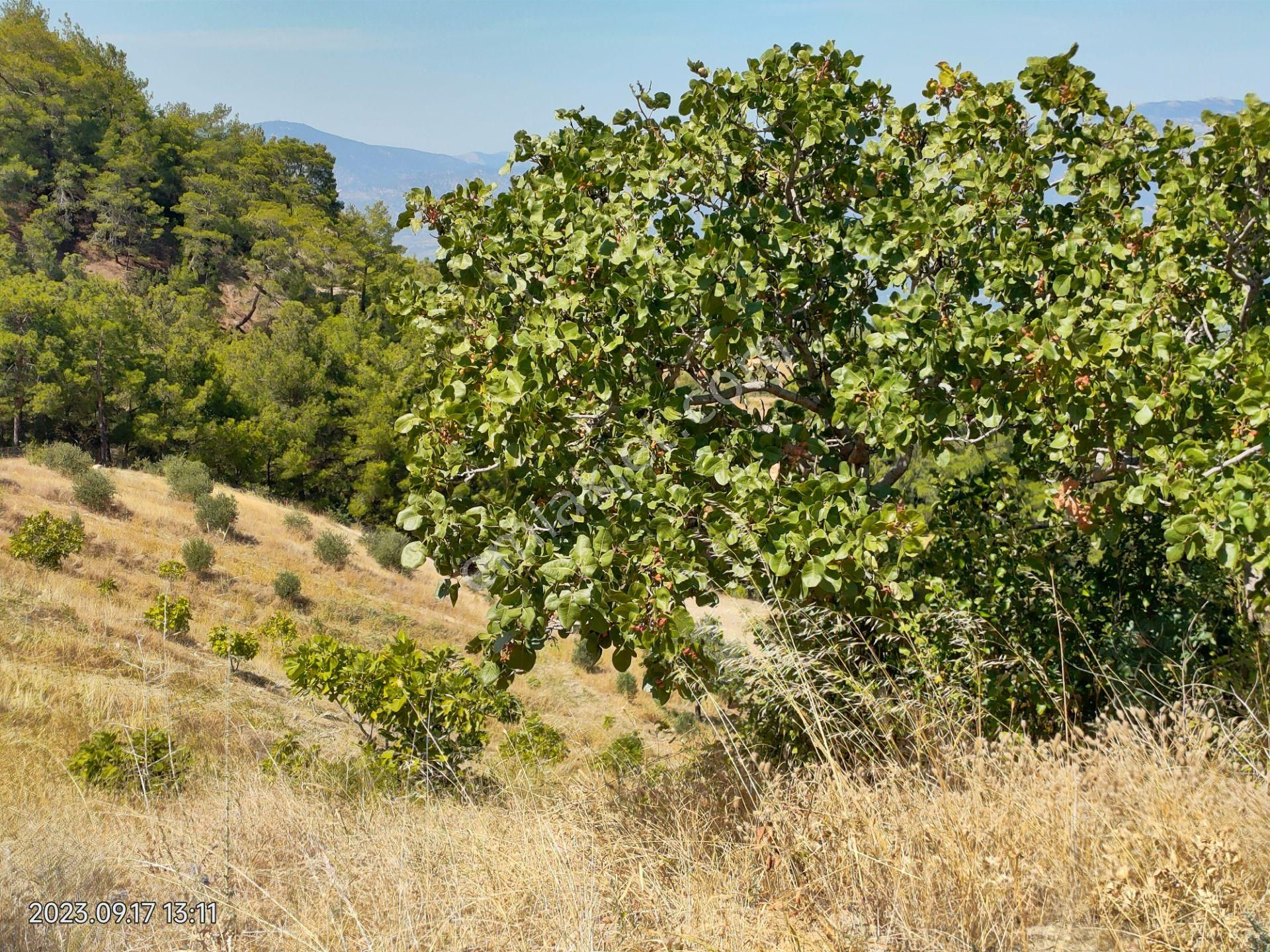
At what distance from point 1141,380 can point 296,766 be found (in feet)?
21.3

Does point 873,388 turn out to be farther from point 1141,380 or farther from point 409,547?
point 409,547

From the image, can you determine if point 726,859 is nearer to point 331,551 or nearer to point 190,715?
point 190,715

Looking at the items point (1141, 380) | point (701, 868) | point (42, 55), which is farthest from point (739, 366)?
point (42, 55)

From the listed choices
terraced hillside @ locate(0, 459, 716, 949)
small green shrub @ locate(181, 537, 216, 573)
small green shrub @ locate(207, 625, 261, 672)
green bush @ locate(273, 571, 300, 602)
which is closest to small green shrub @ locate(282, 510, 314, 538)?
terraced hillside @ locate(0, 459, 716, 949)

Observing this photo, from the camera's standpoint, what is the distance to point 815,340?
512 centimetres

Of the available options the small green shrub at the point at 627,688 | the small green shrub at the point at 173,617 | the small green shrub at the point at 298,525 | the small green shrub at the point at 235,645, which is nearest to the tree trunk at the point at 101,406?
the small green shrub at the point at 298,525

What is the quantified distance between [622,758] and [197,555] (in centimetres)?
1855

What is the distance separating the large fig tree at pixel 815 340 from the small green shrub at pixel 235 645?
10.9 m

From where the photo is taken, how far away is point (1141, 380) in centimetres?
372

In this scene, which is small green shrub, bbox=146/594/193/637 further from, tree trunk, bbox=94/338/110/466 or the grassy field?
tree trunk, bbox=94/338/110/466

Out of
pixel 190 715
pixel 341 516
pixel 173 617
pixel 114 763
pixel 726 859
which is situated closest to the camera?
pixel 726 859

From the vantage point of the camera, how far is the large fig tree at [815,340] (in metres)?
3.64

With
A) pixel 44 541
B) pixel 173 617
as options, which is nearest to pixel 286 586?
Answer: pixel 44 541

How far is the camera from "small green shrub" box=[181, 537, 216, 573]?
878 inches
